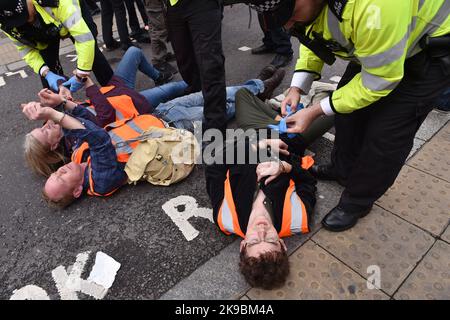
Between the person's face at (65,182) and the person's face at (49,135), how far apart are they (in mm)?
414

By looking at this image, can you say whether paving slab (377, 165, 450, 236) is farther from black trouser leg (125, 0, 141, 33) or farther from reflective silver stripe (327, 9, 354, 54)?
black trouser leg (125, 0, 141, 33)

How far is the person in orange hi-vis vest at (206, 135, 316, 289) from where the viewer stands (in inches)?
75.3

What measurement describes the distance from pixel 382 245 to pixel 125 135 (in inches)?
85.2

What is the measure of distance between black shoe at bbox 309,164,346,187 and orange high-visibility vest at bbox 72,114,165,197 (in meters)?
1.41

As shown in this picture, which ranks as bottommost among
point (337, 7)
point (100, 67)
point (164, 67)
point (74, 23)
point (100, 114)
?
point (164, 67)

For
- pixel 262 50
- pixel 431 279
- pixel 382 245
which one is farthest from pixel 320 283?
pixel 262 50

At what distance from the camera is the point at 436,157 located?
2.69m

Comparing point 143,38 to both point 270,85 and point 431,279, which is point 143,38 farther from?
point 431,279

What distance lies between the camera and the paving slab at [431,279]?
1864mm

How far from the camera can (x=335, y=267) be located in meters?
2.03

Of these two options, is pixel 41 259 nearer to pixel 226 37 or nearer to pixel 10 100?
pixel 10 100

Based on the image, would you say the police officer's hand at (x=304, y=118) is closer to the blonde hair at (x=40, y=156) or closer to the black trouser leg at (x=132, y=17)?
the blonde hair at (x=40, y=156)

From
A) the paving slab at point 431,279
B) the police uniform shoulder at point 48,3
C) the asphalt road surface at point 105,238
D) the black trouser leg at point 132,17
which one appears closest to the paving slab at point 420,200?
the paving slab at point 431,279
